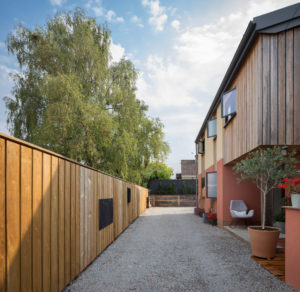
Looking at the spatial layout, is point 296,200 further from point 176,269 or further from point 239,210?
point 239,210

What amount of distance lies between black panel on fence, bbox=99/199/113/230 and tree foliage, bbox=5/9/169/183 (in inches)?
200

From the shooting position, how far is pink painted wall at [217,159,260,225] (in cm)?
885

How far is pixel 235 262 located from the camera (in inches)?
187

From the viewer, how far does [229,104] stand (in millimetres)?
7668

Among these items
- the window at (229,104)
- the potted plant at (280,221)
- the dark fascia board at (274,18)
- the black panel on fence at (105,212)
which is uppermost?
the dark fascia board at (274,18)

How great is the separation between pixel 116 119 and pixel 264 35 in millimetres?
8497

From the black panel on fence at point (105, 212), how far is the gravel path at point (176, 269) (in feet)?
2.00

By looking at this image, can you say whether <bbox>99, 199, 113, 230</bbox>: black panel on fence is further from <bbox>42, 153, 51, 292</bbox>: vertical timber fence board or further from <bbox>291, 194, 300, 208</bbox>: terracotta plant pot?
<bbox>291, 194, 300, 208</bbox>: terracotta plant pot

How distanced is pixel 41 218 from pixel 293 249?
340cm

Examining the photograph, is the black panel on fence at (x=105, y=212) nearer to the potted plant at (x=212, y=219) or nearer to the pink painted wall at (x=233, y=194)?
the pink painted wall at (x=233, y=194)

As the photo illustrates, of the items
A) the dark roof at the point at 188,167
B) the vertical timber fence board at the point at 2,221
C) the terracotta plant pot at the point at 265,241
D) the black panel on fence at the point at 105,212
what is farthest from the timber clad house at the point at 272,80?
the dark roof at the point at 188,167

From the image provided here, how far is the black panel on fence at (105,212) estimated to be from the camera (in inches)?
213

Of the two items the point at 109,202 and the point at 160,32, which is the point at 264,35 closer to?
the point at 160,32

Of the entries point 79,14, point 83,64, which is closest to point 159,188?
point 83,64
